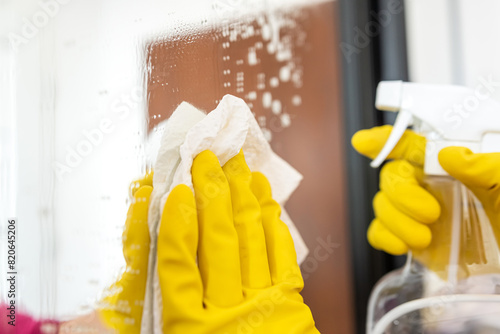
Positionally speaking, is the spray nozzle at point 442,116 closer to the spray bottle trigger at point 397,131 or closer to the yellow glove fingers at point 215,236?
the spray bottle trigger at point 397,131

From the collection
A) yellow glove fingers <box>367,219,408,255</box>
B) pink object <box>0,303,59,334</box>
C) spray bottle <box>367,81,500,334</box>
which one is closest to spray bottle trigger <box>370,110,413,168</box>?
spray bottle <box>367,81,500,334</box>

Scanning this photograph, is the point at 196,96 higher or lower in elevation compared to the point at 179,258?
higher

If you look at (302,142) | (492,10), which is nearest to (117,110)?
(302,142)

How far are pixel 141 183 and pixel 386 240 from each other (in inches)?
18.7

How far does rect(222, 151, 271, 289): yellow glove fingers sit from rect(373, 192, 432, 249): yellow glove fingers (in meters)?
0.33

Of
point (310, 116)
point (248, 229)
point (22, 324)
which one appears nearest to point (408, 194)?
point (310, 116)

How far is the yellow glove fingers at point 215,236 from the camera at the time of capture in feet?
1.52

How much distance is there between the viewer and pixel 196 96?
22.8 inches

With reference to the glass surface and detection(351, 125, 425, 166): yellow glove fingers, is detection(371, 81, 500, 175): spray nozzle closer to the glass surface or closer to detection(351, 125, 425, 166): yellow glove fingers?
detection(351, 125, 425, 166): yellow glove fingers

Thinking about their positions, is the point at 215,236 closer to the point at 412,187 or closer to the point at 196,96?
the point at 196,96

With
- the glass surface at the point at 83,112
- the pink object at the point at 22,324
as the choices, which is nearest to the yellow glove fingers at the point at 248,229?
the glass surface at the point at 83,112

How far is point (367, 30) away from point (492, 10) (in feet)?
0.78

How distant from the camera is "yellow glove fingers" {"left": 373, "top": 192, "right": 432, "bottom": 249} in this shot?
742mm

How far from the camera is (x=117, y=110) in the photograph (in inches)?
19.6
